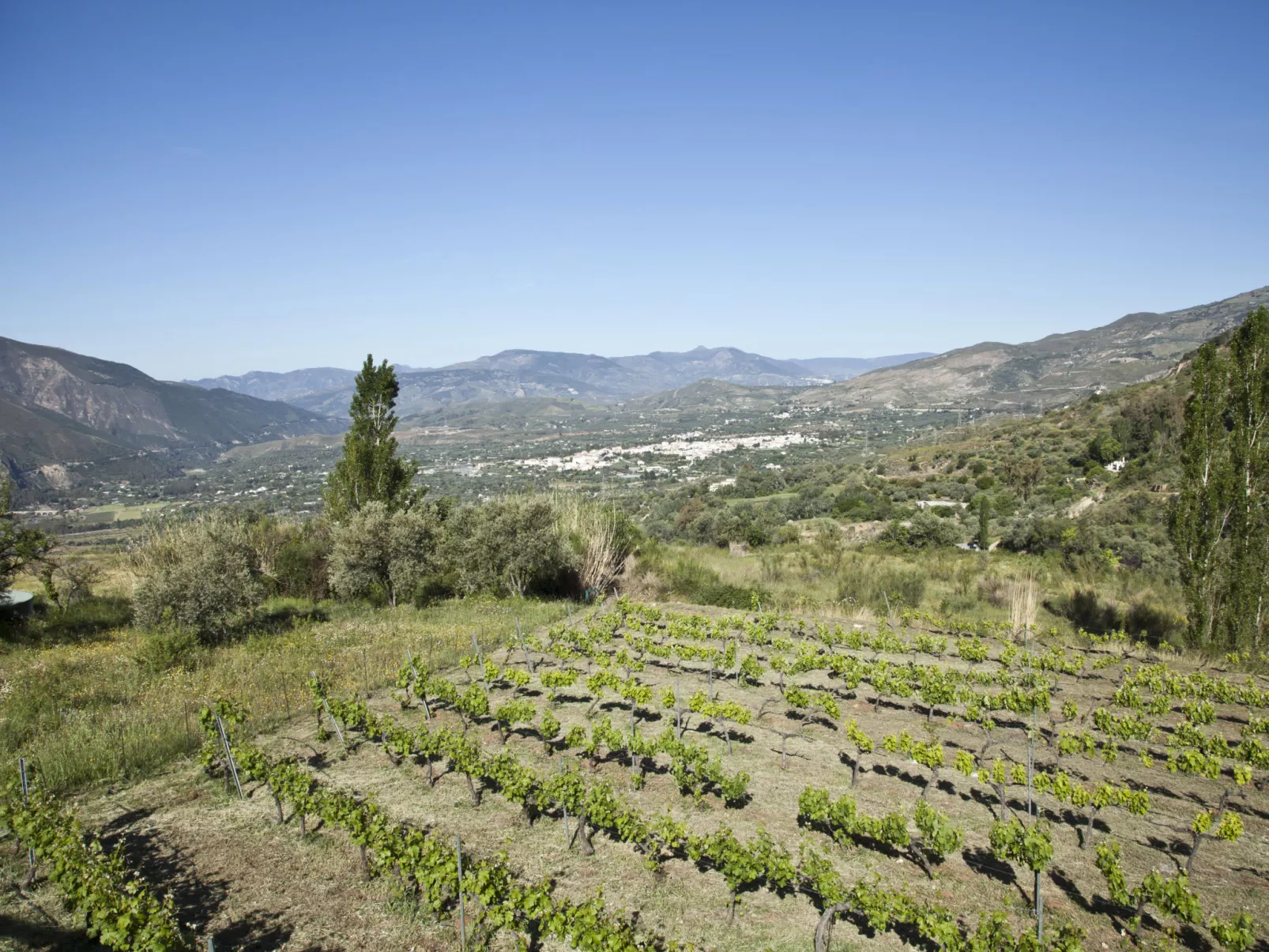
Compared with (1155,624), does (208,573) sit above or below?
above

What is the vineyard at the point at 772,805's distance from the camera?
17.9 ft

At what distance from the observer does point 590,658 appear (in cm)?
1345

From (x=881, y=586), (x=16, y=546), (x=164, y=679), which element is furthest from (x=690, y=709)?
(x=16, y=546)

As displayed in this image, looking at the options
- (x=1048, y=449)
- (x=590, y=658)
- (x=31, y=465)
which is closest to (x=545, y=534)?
(x=590, y=658)

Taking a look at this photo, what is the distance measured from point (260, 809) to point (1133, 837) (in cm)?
982

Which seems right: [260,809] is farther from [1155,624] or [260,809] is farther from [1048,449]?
[1048,449]

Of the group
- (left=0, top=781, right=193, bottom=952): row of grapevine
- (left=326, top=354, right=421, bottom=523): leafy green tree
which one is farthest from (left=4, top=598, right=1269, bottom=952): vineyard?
(left=326, top=354, right=421, bottom=523): leafy green tree

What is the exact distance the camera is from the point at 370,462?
21.5m

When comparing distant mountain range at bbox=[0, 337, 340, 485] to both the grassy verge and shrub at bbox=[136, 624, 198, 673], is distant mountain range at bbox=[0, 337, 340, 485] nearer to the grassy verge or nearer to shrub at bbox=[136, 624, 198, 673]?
the grassy verge

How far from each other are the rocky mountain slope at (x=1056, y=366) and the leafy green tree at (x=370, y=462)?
328 ft

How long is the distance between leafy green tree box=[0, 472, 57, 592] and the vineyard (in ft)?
25.5

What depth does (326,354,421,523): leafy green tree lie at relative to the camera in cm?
2123

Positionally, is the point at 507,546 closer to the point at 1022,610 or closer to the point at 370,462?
the point at 370,462

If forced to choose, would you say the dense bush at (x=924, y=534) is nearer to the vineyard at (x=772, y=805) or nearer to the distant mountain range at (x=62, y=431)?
the vineyard at (x=772, y=805)
